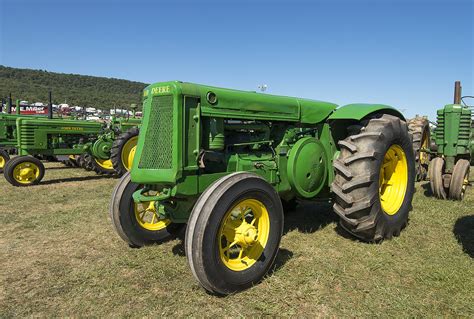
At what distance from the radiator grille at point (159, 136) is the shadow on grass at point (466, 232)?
3365 millimetres

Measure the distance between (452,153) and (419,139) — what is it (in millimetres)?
1669

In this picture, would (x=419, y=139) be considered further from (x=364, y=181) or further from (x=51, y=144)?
(x=51, y=144)

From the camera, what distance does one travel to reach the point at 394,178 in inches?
193

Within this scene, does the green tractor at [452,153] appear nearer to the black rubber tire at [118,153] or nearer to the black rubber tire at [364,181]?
the black rubber tire at [364,181]

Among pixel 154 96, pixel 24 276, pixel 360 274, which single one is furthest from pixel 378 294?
pixel 24 276

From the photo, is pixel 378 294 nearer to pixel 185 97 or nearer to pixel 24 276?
pixel 185 97

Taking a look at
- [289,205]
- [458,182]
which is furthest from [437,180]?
[289,205]

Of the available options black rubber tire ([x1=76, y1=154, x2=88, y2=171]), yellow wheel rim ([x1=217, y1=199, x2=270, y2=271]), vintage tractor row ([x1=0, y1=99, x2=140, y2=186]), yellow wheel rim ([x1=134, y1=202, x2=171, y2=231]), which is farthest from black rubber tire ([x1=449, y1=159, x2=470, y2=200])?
black rubber tire ([x1=76, y1=154, x2=88, y2=171])

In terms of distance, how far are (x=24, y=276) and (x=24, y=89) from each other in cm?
6543

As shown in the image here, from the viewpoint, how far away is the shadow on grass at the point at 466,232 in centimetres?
415

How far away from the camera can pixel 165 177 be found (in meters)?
3.36

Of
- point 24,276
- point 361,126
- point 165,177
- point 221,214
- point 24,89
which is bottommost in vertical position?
point 24,276

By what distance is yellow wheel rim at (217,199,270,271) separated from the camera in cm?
322

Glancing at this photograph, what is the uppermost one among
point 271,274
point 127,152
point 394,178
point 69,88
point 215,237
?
point 69,88
